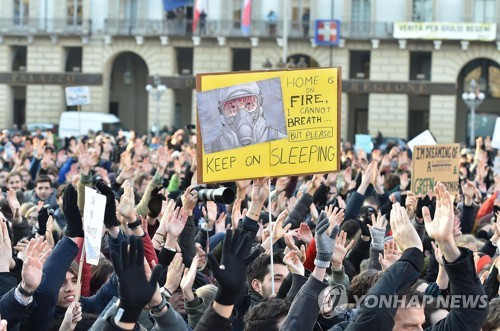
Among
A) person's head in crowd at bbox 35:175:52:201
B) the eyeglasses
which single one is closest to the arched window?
person's head in crowd at bbox 35:175:52:201

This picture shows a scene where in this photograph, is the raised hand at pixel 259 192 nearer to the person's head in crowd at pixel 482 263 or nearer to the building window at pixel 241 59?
the person's head in crowd at pixel 482 263

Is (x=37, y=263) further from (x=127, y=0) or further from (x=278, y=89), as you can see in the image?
(x=127, y=0)

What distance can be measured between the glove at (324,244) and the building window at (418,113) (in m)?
47.0

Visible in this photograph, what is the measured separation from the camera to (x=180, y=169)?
55.7 ft

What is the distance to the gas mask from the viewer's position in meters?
8.77

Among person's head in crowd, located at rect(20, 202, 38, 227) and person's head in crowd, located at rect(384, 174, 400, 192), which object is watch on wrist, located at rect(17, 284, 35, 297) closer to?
person's head in crowd, located at rect(20, 202, 38, 227)

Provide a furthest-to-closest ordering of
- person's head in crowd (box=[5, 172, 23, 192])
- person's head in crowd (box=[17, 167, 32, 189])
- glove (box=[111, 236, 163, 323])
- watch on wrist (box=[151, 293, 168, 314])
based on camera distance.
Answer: person's head in crowd (box=[17, 167, 32, 189]) < person's head in crowd (box=[5, 172, 23, 192]) < watch on wrist (box=[151, 293, 168, 314]) < glove (box=[111, 236, 163, 323])

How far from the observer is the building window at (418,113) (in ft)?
174

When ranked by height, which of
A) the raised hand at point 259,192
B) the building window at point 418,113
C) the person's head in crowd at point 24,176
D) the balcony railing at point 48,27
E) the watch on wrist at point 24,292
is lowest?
the building window at point 418,113

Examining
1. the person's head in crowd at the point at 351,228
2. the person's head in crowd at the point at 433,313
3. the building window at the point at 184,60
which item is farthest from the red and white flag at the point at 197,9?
the person's head in crowd at the point at 433,313

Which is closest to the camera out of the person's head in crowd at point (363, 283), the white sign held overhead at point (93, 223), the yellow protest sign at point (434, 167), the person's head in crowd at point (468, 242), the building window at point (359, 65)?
the white sign held overhead at point (93, 223)

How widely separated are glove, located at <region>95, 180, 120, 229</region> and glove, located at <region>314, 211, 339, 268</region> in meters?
1.58

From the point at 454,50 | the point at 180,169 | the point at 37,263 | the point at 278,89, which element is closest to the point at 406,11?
the point at 454,50

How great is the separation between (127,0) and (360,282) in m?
47.4
